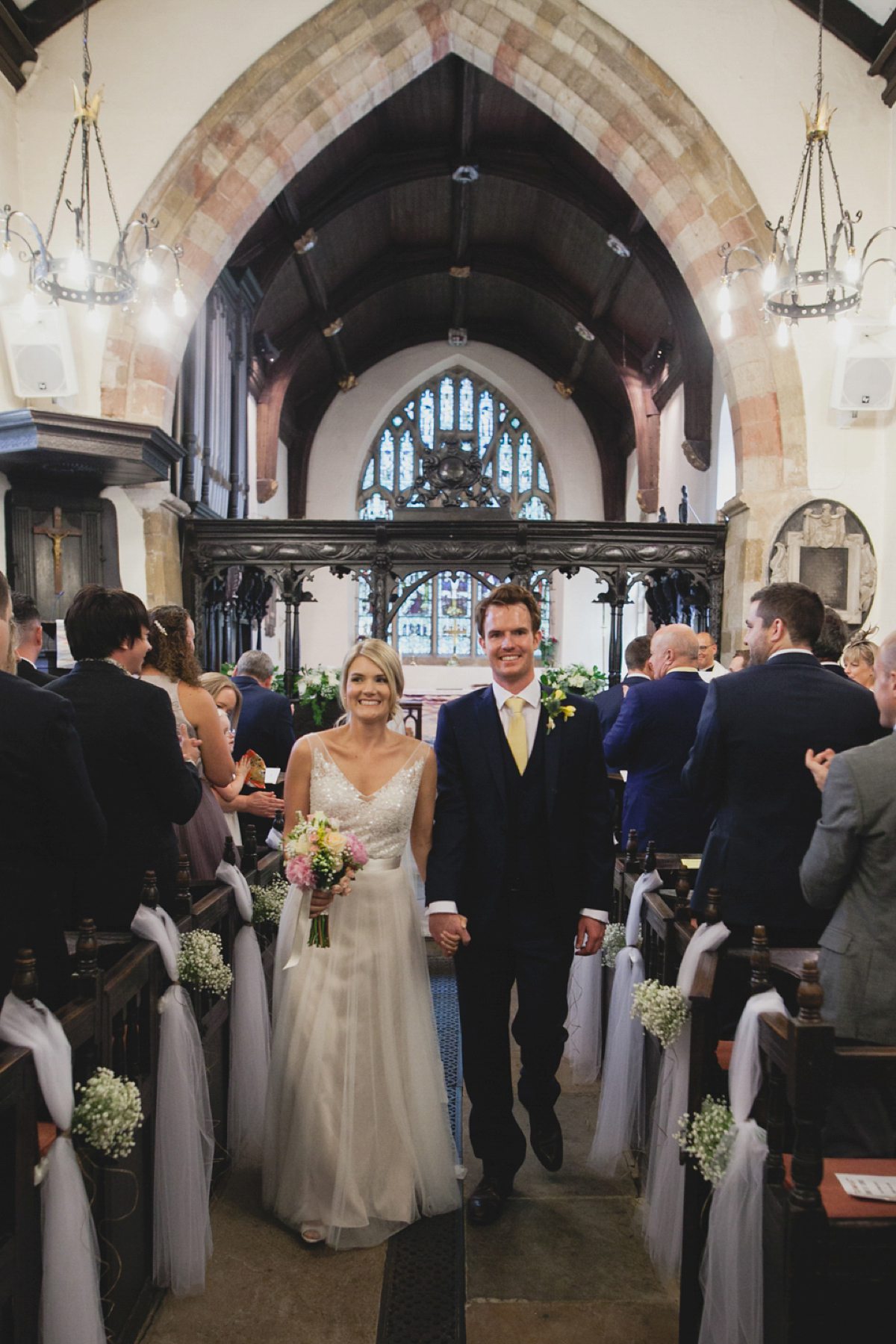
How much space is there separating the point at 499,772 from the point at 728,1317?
136 cm

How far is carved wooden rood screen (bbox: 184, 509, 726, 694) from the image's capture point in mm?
8289

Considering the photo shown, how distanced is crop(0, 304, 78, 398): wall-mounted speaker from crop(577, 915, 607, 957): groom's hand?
233 inches

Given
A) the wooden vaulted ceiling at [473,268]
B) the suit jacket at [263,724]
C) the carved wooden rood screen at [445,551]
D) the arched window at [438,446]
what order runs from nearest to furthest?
the suit jacket at [263,724], the carved wooden rood screen at [445,551], the wooden vaulted ceiling at [473,268], the arched window at [438,446]

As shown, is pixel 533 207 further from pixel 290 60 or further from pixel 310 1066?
pixel 310 1066

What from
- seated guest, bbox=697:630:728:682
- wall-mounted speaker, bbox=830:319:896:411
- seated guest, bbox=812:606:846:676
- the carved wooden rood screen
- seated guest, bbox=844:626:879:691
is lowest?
seated guest, bbox=697:630:728:682

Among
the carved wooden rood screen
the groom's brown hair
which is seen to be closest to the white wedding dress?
the groom's brown hair

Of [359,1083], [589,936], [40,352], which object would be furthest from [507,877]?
[40,352]

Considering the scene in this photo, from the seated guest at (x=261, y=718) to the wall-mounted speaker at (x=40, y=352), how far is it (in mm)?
3347

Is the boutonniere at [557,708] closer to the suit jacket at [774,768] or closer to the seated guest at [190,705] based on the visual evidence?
the suit jacket at [774,768]

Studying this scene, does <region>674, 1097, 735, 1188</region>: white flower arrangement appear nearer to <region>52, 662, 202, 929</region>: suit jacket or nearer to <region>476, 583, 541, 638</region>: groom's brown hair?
<region>476, 583, 541, 638</region>: groom's brown hair

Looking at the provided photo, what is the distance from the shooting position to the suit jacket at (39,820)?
6.06 feet

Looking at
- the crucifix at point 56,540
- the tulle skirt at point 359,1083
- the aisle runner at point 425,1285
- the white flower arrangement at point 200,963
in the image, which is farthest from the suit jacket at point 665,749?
the crucifix at point 56,540

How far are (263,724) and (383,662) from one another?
7.17ft

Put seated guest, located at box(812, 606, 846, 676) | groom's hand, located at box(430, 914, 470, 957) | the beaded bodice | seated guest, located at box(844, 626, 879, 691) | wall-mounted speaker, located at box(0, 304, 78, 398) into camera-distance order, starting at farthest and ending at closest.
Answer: wall-mounted speaker, located at box(0, 304, 78, 398) < seated guest, located at box(844, 626, 879, 691) < seated guest, located at box(812, 606, 846, 676) < the beaded bodice < groom's hand, located at box(430, 914, 470, 957)
